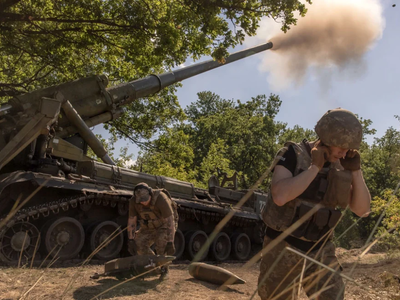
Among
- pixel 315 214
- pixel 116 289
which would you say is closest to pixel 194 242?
pixel 116 289

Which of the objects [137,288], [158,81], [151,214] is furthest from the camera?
[158,81]

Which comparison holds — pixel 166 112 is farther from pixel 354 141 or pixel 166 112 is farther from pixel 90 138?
pixel 354 141

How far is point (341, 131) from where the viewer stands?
2.91 meters

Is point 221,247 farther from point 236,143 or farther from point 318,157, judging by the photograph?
point 236,143

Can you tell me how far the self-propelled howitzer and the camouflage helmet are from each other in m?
5.99

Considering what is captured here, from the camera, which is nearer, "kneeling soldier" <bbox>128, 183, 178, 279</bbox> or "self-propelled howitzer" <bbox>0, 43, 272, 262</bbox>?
"kneeling soldier" <bbox>128, 183, 178, 279</bbox>

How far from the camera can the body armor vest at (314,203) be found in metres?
3.01

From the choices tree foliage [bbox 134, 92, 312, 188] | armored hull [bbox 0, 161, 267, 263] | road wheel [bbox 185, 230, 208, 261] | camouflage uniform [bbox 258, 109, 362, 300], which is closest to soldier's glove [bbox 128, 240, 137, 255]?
armored hull [bbox 0, 161, 267, 263]

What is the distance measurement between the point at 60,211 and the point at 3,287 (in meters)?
4.39

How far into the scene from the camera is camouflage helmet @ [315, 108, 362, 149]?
115 inches

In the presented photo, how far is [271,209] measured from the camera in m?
3.20

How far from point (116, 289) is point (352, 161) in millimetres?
4208

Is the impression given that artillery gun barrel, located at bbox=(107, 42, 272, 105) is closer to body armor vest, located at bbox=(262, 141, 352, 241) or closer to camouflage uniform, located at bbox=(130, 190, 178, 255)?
camouflage uniform, located at bbox=(130, 190, 178, 255)

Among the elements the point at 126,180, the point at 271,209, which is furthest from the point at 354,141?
the point at 126,180
